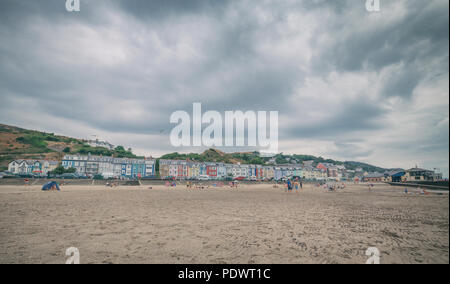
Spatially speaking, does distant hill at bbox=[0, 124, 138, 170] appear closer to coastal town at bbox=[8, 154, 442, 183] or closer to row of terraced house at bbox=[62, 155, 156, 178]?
coastal town at bbox=[8, 154, 442, 183]

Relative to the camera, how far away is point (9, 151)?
46.2 metres

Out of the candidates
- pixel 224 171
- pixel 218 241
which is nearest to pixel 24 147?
pixel 218 241

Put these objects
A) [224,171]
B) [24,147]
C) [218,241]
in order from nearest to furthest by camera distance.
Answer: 1. [218,241]
2. [24,147]
3. [224,171]

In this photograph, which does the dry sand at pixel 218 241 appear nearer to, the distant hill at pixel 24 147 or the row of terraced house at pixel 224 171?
the distant hill at pixel 24 147

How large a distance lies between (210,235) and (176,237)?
1142mm

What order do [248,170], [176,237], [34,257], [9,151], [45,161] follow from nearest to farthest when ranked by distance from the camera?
[34,257] → [176,237] → [9,151] → [45,161] → [248,170]

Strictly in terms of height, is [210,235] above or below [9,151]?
below

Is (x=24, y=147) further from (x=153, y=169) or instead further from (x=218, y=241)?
(x=218, y=241)

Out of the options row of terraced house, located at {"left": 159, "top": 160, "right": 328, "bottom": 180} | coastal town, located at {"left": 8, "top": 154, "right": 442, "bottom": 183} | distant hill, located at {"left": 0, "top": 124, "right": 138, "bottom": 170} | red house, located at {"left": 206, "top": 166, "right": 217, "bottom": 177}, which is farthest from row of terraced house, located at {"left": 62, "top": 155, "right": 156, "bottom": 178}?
red house, located at {"left": 206, "top": 166, "right": 217, "bottom": 177}

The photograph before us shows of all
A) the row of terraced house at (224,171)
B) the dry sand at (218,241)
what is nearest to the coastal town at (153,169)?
the row of terraced house at (224,171)

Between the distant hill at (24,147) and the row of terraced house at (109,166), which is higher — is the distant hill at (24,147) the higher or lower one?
the higher one
